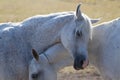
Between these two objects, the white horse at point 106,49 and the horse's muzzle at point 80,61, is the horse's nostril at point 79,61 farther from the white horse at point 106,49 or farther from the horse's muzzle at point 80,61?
the white horse at point 106,49

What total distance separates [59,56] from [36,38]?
1.88 feet

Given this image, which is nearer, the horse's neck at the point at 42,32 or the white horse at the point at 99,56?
the white horse at the point at 99,56

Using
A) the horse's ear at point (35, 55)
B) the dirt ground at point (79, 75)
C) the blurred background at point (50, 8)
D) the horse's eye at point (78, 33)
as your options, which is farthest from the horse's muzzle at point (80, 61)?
the blurred background at point (50, 8)

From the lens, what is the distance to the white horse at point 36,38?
22.7 ft

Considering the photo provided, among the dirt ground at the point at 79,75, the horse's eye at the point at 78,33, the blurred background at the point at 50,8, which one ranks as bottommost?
the blurred background at the point at 50,8

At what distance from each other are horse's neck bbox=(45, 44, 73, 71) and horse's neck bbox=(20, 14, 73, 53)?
0.49ft

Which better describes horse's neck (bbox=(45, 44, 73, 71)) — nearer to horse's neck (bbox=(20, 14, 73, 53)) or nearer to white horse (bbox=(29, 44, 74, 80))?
white horse (bbox=(29, 44, 74, 80))

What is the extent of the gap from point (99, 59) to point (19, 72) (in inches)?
56.1

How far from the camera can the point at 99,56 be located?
7156 millimetres

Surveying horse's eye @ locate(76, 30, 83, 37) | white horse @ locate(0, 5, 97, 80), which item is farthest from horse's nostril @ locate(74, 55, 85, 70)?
horse's eye @ locate(76, 30, 83, 37)

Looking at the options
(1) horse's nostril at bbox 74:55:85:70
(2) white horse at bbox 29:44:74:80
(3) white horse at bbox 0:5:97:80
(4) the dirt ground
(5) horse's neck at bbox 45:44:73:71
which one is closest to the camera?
(1) horse's nostril at bbox 74:55:85:70

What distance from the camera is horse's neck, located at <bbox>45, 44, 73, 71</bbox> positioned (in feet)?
24.0

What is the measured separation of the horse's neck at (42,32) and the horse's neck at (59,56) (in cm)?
15

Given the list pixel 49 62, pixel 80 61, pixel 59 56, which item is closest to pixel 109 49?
pixel 80 61
